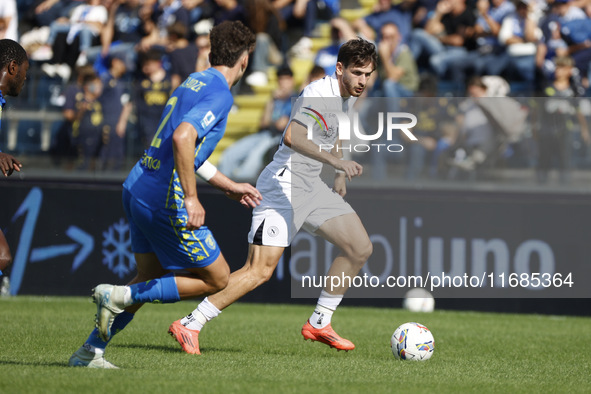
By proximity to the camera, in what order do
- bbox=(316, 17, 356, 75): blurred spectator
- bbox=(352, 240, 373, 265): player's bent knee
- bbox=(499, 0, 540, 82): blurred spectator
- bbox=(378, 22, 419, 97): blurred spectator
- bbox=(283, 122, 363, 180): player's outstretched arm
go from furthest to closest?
bbox=(316, 17, 356, 75): blurred spectator → bbox=(499, 0, 540, 82): blurred spectator → bbox=(378, 22, 419, 97): blurred spectator → bbox=(352, 240, 373, 265): player's bent knee → bbox=(283, 122, 363, 180): player's outstretched arm

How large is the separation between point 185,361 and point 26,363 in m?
1.14

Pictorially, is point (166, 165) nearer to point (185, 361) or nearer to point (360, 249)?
point (185, 361)

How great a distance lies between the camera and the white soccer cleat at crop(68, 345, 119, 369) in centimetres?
652

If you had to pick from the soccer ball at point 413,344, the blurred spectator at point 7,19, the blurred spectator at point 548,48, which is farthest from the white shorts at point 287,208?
the blurred spectator at point 7,19

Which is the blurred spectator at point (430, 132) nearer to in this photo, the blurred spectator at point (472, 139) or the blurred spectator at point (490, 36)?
the blurred spectator at point (472, 139)

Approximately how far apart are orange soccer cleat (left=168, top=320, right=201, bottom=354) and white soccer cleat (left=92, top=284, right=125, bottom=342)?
158cm

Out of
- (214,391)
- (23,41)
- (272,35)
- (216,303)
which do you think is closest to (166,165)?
(214,391)

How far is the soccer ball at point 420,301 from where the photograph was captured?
1243 cm

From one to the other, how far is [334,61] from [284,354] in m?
7.82

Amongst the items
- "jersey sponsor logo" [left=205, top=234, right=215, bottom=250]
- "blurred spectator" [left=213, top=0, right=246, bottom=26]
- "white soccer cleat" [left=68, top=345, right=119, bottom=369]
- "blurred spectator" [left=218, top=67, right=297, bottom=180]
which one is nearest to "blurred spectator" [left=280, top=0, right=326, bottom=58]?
"blurred spectator" [left=213, top=0, right=246, bottom=26]

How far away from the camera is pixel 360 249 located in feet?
27.2

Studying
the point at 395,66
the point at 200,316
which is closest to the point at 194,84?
the point at 200,316

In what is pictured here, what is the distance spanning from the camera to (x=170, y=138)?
20.6 feet

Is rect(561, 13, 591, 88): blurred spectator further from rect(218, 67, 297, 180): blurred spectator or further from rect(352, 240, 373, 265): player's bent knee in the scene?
rect(352, 240, 373, 265): player's bent knee
